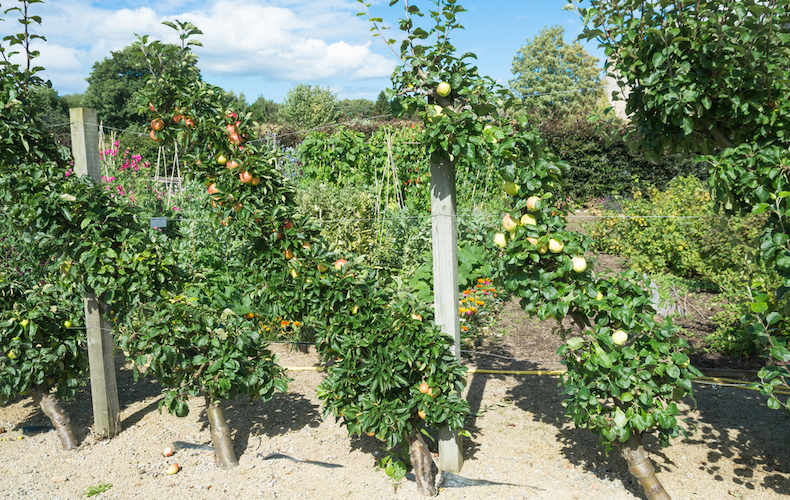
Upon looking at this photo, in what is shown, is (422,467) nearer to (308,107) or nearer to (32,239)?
(32,239)

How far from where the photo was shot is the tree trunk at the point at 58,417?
10.5ft

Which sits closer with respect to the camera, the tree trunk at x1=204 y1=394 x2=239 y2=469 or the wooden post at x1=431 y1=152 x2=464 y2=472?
the wooden post at x1=431 y1=152 x2=464 y2=472

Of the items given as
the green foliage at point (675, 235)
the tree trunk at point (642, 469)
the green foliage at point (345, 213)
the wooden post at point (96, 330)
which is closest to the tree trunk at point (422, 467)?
the tree trunk at point (642, 469)

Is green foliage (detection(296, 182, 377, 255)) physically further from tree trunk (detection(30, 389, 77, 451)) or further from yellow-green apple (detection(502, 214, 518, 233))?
yellow-green apple (detection(502, 214, 518, 233))

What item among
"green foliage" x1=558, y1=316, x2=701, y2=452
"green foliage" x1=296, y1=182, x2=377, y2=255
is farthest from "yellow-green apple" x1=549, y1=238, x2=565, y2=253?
"green foliage" x1=296, y1=182, x2=377, y2=255

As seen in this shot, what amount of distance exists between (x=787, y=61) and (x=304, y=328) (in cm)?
399

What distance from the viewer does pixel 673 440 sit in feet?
9.82

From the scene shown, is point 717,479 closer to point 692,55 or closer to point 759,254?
point 759,254

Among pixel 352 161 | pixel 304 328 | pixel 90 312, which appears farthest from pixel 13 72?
pixel 352 161

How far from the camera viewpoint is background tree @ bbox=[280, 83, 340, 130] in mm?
31609

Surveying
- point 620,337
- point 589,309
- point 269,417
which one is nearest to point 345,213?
point 269,417

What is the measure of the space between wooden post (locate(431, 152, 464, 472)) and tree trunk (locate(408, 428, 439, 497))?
0.48ft

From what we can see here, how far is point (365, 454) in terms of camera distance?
117 inches

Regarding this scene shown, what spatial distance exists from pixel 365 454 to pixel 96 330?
1878mm
